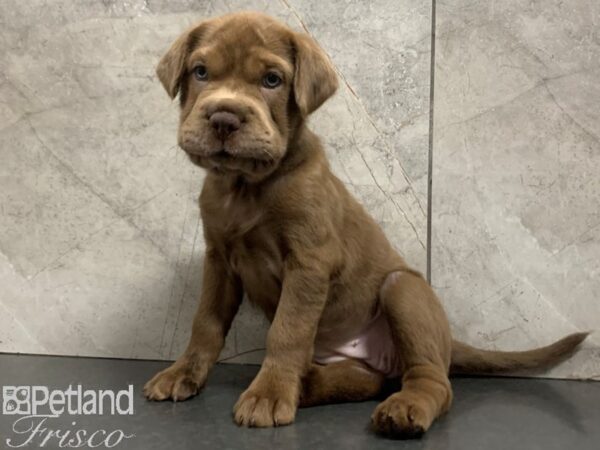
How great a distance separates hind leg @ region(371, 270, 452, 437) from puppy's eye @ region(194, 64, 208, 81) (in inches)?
34.1

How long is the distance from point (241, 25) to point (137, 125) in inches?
33.5

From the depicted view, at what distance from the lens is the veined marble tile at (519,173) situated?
271 centimetres

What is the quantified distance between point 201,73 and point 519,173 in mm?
1229

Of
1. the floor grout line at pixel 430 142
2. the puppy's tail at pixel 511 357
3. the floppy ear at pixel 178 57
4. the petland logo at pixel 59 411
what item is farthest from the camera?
the floor grout line at pixel 430 142

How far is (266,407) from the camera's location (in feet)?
6.79

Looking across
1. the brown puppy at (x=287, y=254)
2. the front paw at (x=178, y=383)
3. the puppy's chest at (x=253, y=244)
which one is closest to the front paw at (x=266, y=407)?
the brown puppy at (x=287, y=254)

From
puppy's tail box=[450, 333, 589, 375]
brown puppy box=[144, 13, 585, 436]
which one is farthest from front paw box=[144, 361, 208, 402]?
puppy's tail box=[450, 333, 589, 375]

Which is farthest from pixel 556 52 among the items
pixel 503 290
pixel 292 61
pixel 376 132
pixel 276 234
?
pixel 276 234

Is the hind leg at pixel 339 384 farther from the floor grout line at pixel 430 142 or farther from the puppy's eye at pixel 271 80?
the puppy's eye at pixel 271 80

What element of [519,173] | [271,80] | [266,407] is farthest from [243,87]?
[519,173]

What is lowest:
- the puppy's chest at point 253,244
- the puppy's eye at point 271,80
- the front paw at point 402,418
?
the front paw at point 402,418

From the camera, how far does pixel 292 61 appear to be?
2242 mm

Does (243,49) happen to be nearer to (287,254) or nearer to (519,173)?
(287,254)

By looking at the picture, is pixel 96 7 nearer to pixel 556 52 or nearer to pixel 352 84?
pixel 352 84
